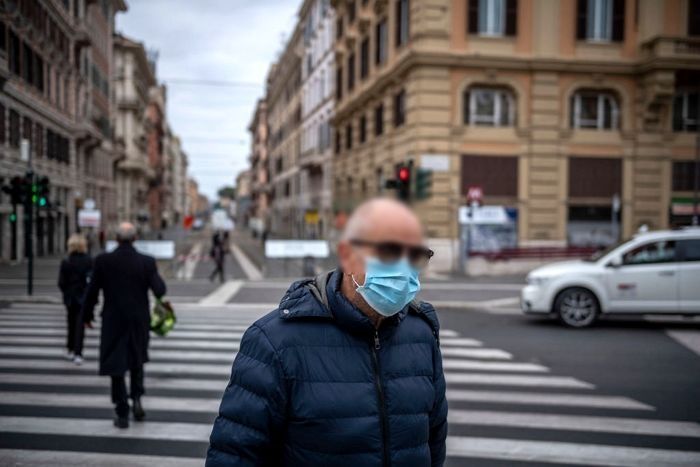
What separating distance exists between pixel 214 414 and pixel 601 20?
26.5 m

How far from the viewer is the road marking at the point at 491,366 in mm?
9312

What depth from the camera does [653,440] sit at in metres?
6.14

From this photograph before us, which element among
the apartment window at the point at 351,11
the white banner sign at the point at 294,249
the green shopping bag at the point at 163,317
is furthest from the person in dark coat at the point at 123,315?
the apartment window at the point at 351,11

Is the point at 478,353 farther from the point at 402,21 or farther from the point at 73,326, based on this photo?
the point at 402,21

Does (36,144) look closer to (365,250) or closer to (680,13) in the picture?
(680,13)

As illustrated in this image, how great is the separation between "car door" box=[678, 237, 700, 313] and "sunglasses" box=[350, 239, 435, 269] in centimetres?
1204

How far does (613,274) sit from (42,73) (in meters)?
26.6

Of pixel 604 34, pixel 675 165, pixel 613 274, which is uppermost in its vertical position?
pixel 604 34

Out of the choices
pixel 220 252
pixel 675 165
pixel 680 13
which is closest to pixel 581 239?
pixel 675 165

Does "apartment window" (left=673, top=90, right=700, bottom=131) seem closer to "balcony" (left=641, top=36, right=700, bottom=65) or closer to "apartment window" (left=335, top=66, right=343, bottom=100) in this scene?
"balcony" (left=641, top=36, right=700, bottom=65)

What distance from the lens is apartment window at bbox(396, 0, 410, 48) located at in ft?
93.0

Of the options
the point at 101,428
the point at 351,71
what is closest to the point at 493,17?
the point at 351,71

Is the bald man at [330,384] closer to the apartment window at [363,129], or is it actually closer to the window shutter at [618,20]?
the window shutter at [618,20]

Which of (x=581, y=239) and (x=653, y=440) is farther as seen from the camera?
(x=581, y=239)
